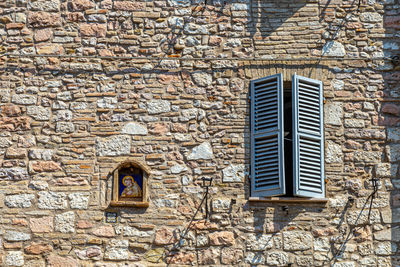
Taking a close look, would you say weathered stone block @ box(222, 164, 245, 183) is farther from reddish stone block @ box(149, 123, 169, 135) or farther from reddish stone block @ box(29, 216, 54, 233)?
reddish stone block @ box(29, 216, 54, 233)

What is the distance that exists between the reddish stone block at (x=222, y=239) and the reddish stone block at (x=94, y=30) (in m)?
2.90

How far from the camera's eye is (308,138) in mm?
9391

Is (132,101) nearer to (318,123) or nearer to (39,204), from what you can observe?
(39,204)

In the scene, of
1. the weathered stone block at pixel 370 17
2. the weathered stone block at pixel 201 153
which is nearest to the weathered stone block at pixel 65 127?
the weathered stone block at pixel 201 153

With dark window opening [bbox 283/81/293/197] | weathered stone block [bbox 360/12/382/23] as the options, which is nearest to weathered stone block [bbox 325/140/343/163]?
dark window opening [bbox 283/81/293/197]

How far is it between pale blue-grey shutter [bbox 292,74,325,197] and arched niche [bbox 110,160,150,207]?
1.80 meters

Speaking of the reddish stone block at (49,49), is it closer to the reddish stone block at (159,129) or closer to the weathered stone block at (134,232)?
the reddish stone block at (159,129)

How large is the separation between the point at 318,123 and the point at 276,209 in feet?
3.91

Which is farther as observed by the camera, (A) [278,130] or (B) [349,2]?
(B) [349,2]

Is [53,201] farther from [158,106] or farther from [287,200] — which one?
[287,200]

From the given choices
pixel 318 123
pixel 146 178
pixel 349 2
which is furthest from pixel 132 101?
pixel 349 2

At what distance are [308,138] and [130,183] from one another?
2219mm

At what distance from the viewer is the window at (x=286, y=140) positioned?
30.3 ft

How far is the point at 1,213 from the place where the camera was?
9.25 m
